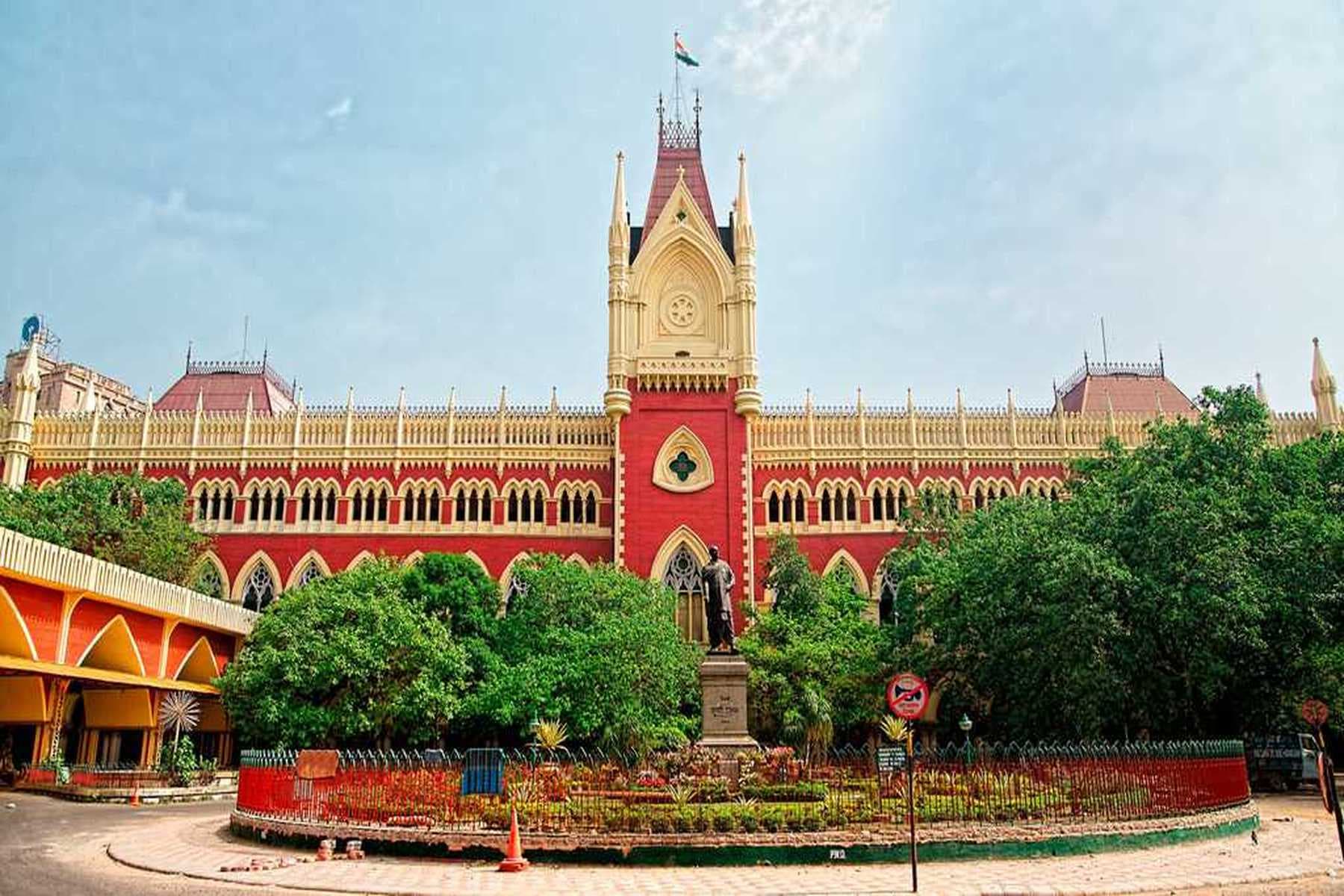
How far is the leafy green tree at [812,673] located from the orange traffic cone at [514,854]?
17.0 metres

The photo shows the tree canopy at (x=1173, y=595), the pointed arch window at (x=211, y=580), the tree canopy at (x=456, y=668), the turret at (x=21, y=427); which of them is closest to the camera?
the tree canopy at (x=1173, y=595)

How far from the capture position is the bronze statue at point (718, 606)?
22.8 m

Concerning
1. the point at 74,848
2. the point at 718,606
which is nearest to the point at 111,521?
the point at 74,848

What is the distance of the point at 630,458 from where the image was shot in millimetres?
41969

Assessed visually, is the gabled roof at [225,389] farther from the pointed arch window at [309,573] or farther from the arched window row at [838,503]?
the arched window row at [838,503]

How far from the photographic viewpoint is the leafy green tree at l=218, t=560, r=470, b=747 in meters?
32.3

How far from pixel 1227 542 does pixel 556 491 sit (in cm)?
2512

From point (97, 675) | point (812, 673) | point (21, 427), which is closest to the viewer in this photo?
point (97, 675)

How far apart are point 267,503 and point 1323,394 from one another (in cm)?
4257

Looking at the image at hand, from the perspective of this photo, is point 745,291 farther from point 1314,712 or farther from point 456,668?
point 1314,712

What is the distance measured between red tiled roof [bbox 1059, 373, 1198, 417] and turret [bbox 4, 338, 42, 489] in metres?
A: 43.7

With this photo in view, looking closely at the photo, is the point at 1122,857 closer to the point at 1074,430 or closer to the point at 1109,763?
the point at 1109,763

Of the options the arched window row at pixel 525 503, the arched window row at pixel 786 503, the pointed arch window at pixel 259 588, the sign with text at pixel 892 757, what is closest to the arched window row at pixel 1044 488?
the arched window row at pixel 786 503

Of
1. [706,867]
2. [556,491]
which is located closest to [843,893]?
[706,867]
